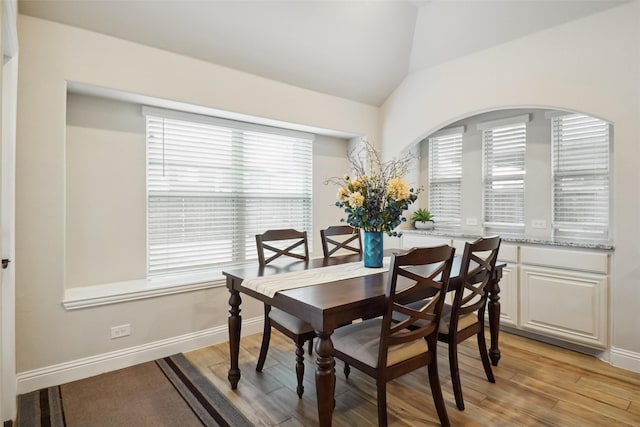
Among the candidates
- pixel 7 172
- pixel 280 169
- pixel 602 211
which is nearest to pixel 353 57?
pixel 280 169

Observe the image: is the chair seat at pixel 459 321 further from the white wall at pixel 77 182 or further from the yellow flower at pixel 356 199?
the white wall at pixel 77 182

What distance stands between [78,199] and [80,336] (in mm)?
1027

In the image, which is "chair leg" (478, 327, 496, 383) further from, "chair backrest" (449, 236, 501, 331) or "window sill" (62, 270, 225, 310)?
"window sill" (62, 270, 225, 310)

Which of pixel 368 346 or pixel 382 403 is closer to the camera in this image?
pixel 382 403

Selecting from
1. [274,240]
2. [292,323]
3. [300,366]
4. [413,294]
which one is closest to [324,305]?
[413,294]

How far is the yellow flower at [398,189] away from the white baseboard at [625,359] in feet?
6.84

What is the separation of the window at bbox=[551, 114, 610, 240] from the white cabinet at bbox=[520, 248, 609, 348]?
61cm

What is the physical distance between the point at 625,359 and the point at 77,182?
440 cm

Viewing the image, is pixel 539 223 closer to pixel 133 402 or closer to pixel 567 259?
pixel 567 259

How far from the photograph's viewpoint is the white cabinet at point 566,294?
2832 mm

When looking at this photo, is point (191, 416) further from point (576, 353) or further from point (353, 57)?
point (353, 57)

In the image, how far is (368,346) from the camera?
1.93 m

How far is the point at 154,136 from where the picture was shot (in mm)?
3170

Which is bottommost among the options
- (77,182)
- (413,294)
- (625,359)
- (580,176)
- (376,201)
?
(625,359)
